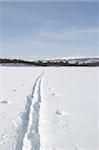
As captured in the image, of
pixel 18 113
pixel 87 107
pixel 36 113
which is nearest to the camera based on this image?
pixel 36 113

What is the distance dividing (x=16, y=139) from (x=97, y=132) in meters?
2.15

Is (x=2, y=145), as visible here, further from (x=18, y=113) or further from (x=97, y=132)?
(x=18, y=113)

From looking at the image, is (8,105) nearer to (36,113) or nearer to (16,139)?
(36,113)

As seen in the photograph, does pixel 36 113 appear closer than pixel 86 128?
No

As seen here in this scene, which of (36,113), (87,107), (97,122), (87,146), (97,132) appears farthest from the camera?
(87,107)

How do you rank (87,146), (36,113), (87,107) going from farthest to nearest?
(87,107)
(36,113)
(87,146)

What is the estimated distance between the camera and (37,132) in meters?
6.73

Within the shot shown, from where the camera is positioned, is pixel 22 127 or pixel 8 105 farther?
pixel 8 105

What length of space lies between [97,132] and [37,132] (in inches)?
63.5

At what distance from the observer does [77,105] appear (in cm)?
1152

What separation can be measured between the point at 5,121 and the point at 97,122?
8.92 ft

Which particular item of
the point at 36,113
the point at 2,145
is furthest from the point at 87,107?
the point at 2,145

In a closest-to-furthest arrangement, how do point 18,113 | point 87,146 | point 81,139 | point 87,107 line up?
point 87,146 → point 81,139 → point 18,113 → point 87,107

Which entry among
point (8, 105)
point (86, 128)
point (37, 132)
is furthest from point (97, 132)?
point (8, 105)
